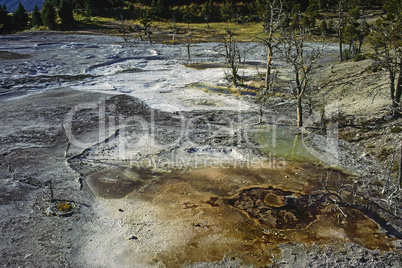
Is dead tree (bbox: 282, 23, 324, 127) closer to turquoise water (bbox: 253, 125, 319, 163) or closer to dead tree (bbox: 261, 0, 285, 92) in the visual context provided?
turquoise water (bbox: 253, 125, 319, 163)

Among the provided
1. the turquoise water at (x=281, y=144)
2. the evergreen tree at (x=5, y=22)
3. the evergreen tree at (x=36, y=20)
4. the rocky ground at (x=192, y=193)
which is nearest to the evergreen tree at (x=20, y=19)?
the evergreen tree at (x=5, y=22)

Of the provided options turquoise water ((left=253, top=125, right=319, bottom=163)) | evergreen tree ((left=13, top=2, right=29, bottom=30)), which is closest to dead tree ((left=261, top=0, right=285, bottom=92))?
turquoise water ((left=253, top=125, right=319, bottom=163))

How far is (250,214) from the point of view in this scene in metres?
11.9

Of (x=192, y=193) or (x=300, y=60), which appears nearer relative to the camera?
(x=192, y=193)

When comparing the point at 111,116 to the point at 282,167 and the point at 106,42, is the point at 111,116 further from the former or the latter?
the point at 106,42

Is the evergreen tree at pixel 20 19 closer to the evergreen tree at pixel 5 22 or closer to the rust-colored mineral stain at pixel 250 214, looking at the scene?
the evergreen tree at pixel 5 22

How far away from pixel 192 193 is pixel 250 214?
2.40 metres

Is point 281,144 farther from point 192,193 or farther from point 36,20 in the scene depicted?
point 36,20

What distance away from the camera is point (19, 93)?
26.4 metres

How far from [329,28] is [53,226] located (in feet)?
162

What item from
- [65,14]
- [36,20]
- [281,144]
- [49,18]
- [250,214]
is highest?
[65,14]

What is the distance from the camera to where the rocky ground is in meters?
10.2

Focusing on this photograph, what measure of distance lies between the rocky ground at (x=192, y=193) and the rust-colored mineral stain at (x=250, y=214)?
4cm

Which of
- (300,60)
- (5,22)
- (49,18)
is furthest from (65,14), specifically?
(300,60)
